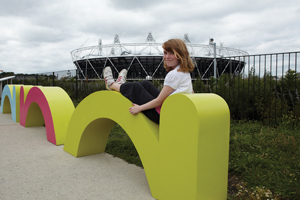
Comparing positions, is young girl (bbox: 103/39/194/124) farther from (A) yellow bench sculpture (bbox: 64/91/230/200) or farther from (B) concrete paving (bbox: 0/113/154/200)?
(B) concrete paving (bbox: 0/113/154/200)

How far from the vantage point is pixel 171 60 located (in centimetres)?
275

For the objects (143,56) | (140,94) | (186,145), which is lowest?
(186,145)

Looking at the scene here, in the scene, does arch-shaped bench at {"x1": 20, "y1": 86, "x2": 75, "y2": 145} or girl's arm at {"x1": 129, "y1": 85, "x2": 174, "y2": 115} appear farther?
arch-shaped bench at {"x1": 20, "y1": 86, "x2": 75, "y2": 145}

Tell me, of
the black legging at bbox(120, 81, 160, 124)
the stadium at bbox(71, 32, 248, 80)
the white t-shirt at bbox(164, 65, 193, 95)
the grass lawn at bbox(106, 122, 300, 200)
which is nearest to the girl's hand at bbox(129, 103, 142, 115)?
the black legging at bbox(120, 81, 160, 124)

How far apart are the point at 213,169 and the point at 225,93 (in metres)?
4.83

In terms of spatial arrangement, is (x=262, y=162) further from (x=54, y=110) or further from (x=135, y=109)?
(x=54, y=110)

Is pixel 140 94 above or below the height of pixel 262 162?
above

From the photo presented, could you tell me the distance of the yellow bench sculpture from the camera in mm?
2193

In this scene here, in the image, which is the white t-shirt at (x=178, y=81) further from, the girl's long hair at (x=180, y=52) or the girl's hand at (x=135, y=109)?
the girl's hand at (x=135, y=109)

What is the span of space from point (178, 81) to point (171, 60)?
1.00ft

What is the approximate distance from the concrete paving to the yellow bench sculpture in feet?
1.43

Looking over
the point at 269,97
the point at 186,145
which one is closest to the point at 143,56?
the point at 269,97

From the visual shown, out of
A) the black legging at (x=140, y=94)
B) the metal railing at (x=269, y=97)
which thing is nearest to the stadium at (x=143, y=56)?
the metal railing at (x=269, y=97)

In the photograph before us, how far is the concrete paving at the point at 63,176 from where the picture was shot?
8.75 feet
